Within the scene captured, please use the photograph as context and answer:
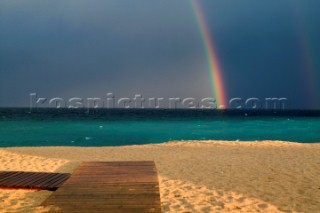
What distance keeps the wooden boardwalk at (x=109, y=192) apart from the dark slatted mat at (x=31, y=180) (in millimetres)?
779

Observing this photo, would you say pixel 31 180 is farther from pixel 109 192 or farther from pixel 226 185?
pixel 226 185

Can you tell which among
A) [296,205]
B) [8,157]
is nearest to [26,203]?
[296,205]

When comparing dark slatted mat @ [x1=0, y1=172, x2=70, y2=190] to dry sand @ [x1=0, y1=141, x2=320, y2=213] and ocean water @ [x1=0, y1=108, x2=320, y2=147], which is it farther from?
ocean water @ [x1=0, y1=108, x2=320, y2=147]

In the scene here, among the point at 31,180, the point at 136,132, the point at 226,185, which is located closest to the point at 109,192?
the point at 31,180

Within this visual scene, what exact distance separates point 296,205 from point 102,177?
5.04 m

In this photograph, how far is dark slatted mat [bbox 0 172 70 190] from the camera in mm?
8884

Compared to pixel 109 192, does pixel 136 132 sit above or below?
below

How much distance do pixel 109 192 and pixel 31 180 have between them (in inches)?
158

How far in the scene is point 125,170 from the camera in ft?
30.3

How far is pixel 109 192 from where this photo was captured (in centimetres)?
668

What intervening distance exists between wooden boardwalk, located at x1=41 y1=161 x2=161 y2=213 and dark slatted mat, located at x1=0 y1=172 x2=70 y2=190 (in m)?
0.78

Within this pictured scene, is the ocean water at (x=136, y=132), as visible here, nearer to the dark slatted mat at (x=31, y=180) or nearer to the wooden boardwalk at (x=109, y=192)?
the dark slatted mat at (x=31, y=180)

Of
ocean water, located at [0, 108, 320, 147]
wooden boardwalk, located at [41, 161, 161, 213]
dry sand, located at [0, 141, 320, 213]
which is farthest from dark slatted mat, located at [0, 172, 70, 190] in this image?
ocean water, located at [0, 108, 320, 147]

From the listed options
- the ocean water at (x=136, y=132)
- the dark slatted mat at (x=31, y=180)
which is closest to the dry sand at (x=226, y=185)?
the dark slatted mat at (x=31, y=180)
